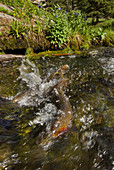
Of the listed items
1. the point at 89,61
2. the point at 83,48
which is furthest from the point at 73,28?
the point at 89,61

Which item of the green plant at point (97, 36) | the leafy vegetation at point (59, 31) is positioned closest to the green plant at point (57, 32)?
the leafy vegetation at point (59, 31)

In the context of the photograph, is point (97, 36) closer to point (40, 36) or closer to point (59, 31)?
point (59, 31)

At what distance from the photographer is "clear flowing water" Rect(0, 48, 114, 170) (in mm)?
1617

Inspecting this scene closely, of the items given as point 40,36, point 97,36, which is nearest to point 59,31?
point 40,36

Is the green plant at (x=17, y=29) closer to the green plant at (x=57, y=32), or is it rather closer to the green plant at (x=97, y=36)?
the green plant at (x=57, y=32)

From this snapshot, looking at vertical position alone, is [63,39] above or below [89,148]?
above

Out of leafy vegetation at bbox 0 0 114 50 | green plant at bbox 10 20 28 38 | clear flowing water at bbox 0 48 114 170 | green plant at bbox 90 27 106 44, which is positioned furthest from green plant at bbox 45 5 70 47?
clear flowing water at bbox 0 48 114 170

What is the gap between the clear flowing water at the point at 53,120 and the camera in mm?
1617

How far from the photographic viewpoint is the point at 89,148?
5.91 feet

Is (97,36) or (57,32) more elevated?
(57,32)

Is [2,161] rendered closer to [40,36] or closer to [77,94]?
[77,94]

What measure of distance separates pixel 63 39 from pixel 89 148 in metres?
5.44

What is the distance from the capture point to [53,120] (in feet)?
7.18

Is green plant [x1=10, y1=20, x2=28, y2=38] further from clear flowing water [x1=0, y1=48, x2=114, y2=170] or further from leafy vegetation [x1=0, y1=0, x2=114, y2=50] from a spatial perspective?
clear flowing water [x1=0, y1=48, x2=114, y2=170]
